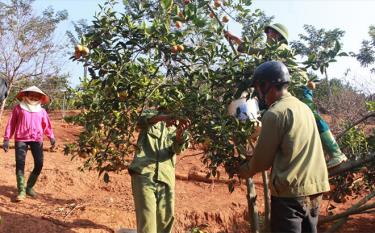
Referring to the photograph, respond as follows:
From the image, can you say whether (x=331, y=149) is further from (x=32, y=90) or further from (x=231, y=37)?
(x=32, y=90)

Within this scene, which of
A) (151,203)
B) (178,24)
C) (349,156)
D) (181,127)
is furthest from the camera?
(349,156)

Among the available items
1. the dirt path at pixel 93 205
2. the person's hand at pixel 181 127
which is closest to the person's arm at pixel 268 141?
the person's hand at pixel 181 127

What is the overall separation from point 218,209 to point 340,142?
2.15 metres

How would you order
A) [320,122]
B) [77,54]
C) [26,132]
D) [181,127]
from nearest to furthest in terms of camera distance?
[77,54] < [181,127] < [320,122] < [26,132]

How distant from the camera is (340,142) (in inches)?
223

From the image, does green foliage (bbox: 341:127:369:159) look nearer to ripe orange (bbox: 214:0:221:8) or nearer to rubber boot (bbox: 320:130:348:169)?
rubber boot (bbox: 320:130:348:169)

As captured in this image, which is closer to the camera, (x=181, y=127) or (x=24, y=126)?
(x=181, y=127)

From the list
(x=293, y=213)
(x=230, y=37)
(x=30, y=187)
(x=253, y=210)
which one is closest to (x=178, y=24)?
(x=230, y=37)

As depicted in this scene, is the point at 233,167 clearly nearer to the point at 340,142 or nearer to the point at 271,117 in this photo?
the point at 271,117

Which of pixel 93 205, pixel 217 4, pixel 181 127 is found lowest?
pixel 93 205

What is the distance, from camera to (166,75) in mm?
3393

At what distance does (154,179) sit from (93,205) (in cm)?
200

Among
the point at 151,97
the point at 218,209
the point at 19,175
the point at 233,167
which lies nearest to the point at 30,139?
the point at 19,175

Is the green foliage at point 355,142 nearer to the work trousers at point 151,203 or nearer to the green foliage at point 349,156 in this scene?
the green foliage at point 349,156
